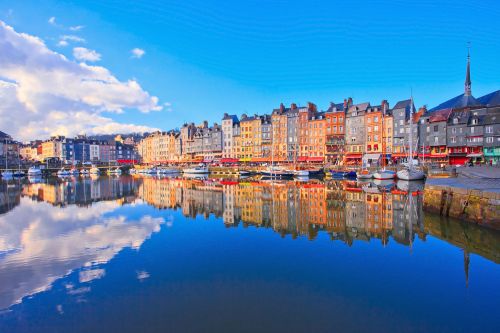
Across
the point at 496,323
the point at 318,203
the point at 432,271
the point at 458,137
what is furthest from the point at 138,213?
the point at 458,137

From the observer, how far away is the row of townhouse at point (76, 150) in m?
130

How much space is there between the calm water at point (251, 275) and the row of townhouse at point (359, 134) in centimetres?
3624

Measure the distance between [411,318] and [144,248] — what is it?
29.5 feet

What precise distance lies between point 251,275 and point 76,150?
143462 mm

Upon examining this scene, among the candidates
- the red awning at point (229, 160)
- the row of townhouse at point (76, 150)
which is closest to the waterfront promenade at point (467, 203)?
the red awning at point (229, 160)

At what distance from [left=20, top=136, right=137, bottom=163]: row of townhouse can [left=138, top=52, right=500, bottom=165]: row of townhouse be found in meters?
50.0

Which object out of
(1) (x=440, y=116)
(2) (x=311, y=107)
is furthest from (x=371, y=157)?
(2) (x=311, y=107)

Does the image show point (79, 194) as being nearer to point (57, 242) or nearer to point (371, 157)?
point (57, 242)

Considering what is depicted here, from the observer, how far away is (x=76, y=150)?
134 meters

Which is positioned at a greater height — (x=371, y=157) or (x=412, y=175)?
(x=371, y=157)

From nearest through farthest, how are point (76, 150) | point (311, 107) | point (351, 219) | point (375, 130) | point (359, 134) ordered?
point (351, 219)
point (375, 130)
point (359, 134)
point (311, 107)
point (76, 150)

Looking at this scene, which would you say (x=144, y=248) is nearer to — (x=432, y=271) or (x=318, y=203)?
(x=432, y=271)

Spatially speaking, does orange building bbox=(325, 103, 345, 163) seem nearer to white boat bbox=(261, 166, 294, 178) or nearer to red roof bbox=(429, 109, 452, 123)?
white boat bbox=(261, 166, 294, 178)

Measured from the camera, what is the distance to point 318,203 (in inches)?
933
